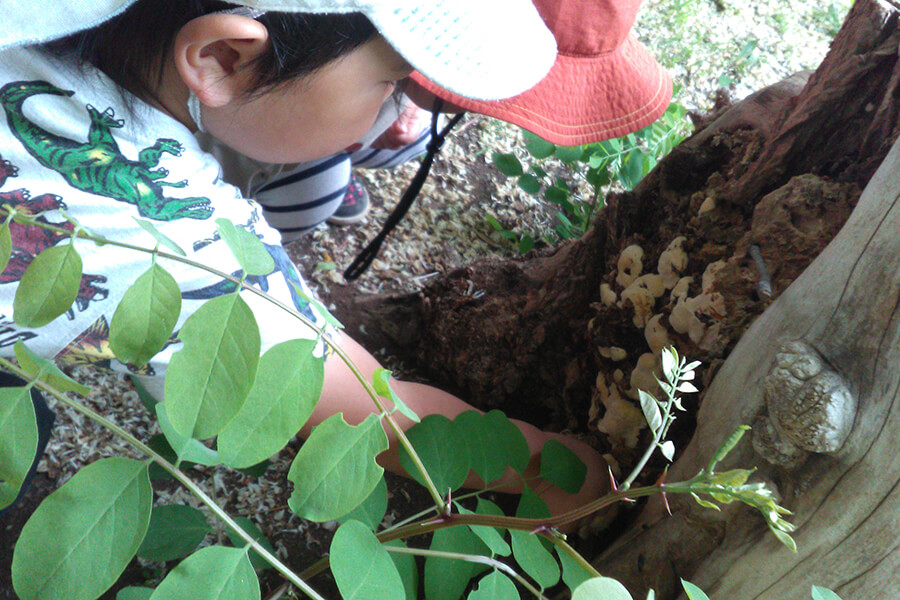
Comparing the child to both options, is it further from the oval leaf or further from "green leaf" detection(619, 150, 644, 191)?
"green leaf" detection(619, 150, 644, 191)

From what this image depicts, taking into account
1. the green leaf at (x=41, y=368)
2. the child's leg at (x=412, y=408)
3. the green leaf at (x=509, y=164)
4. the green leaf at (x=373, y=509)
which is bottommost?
the child's leg at (x=412, y=408)

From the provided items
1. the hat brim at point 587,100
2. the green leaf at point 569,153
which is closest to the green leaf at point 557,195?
the green leaf at point 569,153

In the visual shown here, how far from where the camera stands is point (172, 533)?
2.75 feet

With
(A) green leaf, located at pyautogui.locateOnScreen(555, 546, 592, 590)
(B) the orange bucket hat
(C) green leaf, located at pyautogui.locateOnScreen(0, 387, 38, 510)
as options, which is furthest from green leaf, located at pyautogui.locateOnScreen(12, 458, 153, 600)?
(B) the orange bucket hat

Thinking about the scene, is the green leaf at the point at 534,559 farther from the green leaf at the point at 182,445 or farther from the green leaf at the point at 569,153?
the green leaf at the point at 569,153

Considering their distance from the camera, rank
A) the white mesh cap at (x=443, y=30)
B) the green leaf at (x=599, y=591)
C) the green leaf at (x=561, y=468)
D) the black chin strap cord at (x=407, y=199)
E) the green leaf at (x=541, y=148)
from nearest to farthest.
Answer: the green leaf at (x=599, y=591) → the white mesh cap at (x=443, y=30) → the green leaf at (x=561, y=468) → the black chin strap cord at (x=407, y=199) → the green leaf at (x=541, y=148)

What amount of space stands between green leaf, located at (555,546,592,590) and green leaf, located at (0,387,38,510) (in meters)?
0.47

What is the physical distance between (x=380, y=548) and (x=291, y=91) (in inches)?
23.1

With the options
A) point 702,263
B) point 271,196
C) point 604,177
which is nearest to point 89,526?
point 702,263

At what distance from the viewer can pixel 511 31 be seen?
88 cm

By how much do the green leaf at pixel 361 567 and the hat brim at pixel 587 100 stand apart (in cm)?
73

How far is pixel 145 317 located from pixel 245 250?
0.10m

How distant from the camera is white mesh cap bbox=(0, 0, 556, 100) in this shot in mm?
708

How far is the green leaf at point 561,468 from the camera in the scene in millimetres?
955
